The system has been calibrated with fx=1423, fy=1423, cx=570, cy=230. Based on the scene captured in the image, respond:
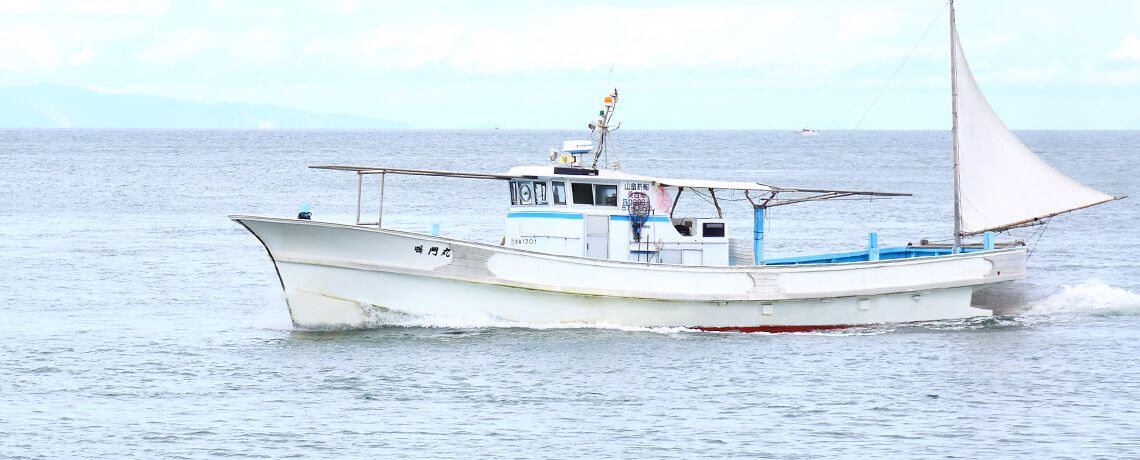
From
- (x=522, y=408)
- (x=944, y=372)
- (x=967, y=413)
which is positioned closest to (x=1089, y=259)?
(x=944, y=372)

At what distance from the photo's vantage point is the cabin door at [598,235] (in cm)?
2920

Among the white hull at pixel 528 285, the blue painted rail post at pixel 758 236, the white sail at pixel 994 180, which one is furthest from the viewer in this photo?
the white sail at pixel 994 180

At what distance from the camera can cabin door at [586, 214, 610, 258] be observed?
29.2 meters

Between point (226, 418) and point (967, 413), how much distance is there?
1167 centimetres

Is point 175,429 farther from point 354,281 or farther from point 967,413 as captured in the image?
point 967,413

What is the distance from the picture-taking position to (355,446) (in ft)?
66.7

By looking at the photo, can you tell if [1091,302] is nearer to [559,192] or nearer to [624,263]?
[624,263]

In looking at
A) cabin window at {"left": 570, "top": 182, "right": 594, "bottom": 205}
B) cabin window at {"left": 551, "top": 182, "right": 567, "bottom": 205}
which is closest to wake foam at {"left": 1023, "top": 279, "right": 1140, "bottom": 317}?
cabin window at {"left": 570, "top": 182, "right": 594, "bottom": 205}

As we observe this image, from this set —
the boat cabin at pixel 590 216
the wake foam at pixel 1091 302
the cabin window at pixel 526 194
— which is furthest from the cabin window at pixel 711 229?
the wake foam at pixel 1091 302

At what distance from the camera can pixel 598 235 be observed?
29234 mm

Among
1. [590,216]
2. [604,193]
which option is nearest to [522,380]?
[590,216]

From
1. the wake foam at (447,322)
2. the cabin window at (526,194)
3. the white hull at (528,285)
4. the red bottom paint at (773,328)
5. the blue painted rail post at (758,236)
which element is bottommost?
the red bottom paint at (773,328)

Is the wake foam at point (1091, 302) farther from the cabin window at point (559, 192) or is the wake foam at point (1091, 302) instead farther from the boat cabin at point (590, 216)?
the cabin window at point (559, 192)

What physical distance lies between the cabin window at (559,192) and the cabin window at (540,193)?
20 centimetres
